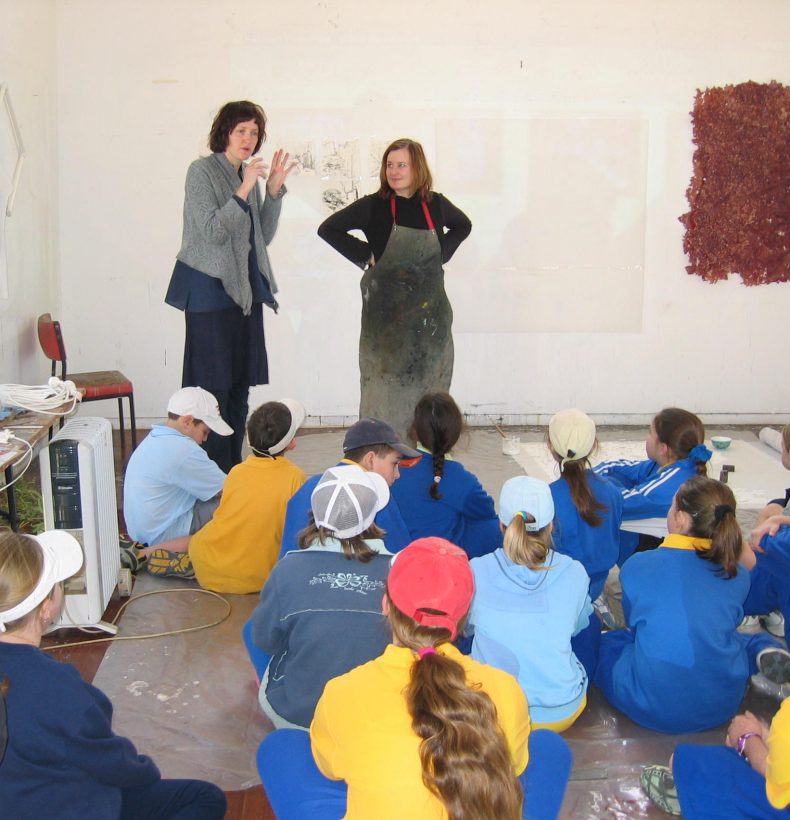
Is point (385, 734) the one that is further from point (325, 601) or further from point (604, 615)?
point (604, 615)

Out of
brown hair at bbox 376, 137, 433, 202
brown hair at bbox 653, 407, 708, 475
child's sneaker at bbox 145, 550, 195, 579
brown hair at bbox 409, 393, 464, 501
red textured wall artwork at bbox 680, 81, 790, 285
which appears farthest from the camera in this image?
red textured wall artwork at bbox 680, 81, 790, 285

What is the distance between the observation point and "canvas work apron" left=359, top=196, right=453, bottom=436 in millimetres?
3674

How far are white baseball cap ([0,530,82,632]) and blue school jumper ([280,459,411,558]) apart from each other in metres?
0.83

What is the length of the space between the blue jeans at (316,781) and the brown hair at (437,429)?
47.4 inches

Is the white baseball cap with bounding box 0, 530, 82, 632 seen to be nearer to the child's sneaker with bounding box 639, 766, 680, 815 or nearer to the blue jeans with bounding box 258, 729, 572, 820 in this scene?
the blue jeans with bounding box 258, 729, 572, 820

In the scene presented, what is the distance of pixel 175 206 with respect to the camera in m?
5.23

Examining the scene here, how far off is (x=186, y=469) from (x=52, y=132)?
284cm

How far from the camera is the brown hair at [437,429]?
2887mm

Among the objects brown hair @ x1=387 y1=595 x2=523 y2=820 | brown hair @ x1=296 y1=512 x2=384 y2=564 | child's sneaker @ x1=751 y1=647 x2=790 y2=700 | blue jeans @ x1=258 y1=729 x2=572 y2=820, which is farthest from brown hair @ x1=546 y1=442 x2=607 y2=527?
brown hair @ x1=387 y1=595 x2=523 y2=820

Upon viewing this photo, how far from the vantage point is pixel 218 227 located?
11.4ft

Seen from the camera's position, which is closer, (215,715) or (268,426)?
(215,715)

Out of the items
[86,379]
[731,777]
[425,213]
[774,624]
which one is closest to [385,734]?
[731,777]

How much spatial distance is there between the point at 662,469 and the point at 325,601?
1.55 metres

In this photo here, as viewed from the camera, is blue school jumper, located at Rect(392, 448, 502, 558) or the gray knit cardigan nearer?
blue school jumper, located at Rect(392, 448, 502, 558)
